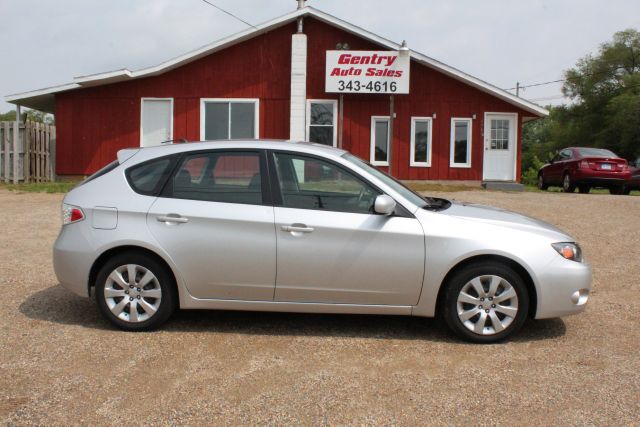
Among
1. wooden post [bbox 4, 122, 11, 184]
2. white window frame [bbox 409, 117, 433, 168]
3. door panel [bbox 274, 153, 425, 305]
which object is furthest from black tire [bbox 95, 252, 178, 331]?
wooden post [bbox 4, 122, 11, 184]

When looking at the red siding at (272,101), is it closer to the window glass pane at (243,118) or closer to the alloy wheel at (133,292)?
the window glass pane at (243,118)

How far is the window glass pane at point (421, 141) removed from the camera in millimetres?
19950

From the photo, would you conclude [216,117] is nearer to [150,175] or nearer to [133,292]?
[150,175]

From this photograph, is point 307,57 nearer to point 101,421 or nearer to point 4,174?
point 4,174

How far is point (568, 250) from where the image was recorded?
4.96 m

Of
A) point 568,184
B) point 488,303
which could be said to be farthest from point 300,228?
point 568,184

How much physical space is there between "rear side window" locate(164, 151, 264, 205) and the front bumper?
2369 mm

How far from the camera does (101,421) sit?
3494 millimetres

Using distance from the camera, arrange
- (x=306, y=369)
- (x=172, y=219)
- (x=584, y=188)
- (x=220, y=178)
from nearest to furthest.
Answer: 1. (x=306, y=369)
2. (x=172, y=219)
3. (x=220, y=178)
4. (x=584, y=188)

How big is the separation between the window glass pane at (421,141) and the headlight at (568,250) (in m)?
15.2

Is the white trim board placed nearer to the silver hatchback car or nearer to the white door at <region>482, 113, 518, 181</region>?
the white door at <region>482, 113, 518, 181</region>

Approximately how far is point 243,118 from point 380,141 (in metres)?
4.49

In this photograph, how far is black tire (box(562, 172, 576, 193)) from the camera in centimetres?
1903

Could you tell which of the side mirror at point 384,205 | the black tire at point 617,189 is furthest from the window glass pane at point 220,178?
the black tire at point 617,189
